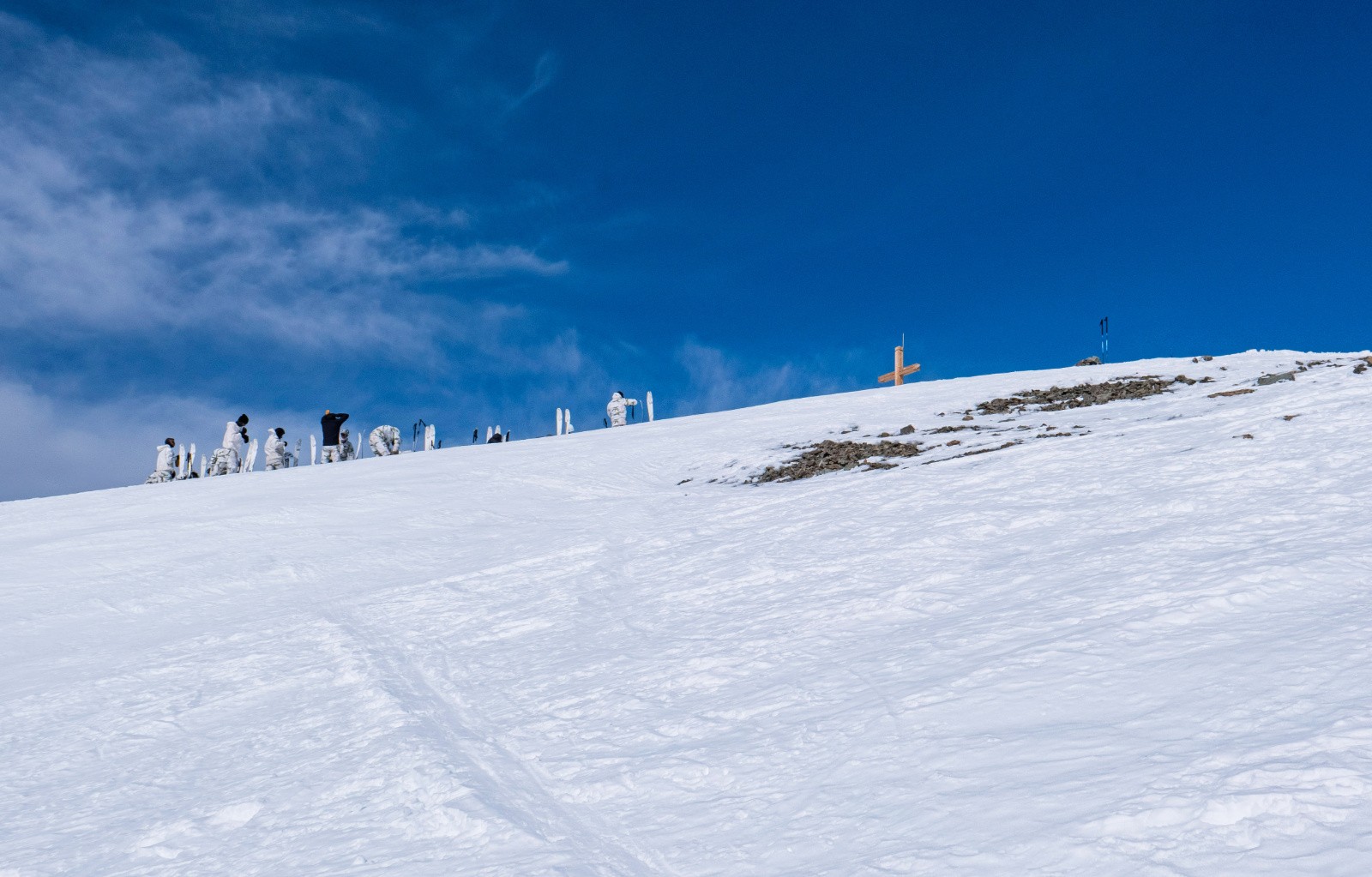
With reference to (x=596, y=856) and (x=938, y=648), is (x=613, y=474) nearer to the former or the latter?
(x=938, y=648)

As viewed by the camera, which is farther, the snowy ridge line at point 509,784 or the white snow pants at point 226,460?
the white snow pants at point 226,460

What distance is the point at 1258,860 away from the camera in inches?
107

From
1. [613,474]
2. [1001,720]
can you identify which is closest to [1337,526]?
[1001,720]

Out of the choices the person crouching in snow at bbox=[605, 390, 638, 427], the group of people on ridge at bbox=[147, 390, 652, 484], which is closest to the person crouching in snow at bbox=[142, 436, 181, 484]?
the group of people on ridge at bbox=[147, 390, 652, 484]

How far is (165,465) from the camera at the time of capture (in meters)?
28.3

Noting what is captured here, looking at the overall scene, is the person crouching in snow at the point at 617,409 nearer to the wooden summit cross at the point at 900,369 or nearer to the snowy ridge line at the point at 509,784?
the wooden summit cross at the point at 900,369

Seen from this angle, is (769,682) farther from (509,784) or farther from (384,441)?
(384,441)

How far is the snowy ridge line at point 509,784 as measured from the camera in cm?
361

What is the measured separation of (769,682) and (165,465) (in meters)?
28.9

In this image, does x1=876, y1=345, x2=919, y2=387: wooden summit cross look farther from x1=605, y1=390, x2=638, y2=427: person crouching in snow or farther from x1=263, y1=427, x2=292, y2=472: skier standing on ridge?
x1=263, y1=427, x2=292, y2=472: skier standing on ridge

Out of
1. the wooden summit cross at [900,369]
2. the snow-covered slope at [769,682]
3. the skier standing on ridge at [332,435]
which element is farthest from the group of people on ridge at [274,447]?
the snow-covered slope at [769,682]

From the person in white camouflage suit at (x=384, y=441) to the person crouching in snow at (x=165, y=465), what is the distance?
6305mm

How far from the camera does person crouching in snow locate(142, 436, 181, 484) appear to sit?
28203 millimetres

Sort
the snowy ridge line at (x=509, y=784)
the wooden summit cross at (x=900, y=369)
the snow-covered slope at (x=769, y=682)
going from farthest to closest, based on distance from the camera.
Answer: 1. the wooden summit cross at (x=900, y=369)
2. the snowy ridge line at (x=509, y=784)
3. the snow-covered slope at (x=769, y=682)
